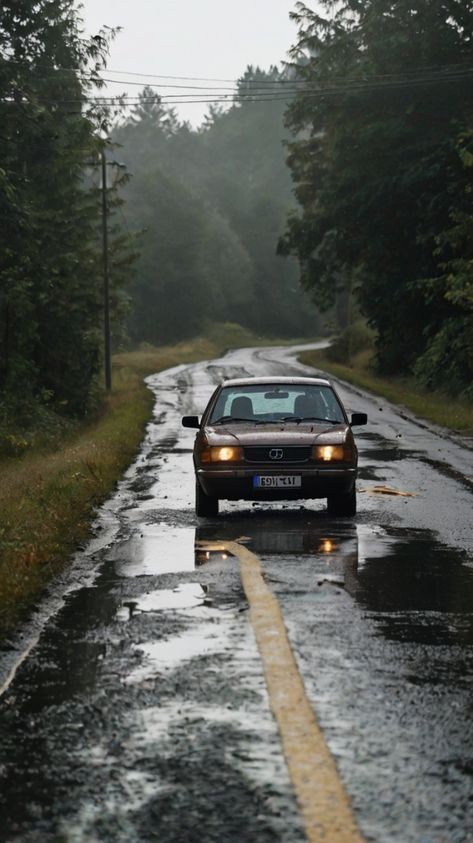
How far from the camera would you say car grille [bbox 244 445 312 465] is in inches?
535

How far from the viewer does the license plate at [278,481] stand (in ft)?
44.4

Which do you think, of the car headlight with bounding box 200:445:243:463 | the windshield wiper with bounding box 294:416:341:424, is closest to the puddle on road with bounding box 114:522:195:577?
the car headlight with bounding box 200:445:243:463

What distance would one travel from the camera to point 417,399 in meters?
38.3

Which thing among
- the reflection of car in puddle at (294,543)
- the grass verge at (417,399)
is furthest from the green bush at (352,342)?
the reflection of car in puddle at (294,543)

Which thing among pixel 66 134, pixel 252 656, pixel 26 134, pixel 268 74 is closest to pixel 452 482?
pixel 252 656

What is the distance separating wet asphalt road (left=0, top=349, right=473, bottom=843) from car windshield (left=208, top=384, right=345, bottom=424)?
6.59 feet

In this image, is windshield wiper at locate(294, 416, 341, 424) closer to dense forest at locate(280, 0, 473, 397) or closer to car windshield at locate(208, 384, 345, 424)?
car windshield at locate(208, 384, 345, 424)

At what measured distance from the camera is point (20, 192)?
3247 cm

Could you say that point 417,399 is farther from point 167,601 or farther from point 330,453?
point 167,601

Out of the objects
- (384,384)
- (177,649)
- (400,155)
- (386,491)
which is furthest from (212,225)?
(177,649)

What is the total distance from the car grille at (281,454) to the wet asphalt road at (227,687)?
95 cm

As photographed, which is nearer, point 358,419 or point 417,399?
point 358,419

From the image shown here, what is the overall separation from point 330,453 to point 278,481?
2.12 feet

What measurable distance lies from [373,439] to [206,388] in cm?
2257
